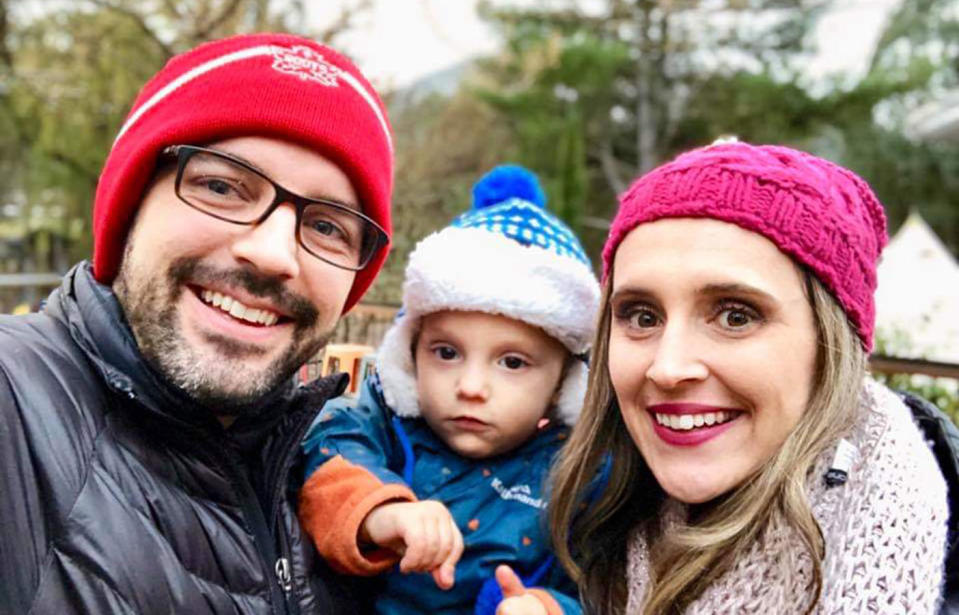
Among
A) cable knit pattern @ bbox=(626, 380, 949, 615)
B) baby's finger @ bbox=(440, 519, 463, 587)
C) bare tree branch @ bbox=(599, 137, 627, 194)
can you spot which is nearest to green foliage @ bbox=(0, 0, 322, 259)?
baby's finger @ bbox=(440, 519, 463, 587)

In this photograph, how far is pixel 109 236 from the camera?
1612mm

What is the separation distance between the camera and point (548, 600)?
171 centimetres

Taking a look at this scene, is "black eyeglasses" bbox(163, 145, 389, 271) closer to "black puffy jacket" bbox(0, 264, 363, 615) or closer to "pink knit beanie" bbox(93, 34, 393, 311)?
"pink knit beanie" bbox(93, 34, 393, 311)

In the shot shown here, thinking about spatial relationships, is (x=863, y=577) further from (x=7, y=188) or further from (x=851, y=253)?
(x=7, y=188)

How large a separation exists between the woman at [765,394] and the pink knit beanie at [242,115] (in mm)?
633

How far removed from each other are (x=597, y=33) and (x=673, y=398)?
57.3 ft

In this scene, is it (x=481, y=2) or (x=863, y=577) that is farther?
(x=481, y=2)

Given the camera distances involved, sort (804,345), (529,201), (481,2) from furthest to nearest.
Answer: (481,2)
(529,201)
(804,345)

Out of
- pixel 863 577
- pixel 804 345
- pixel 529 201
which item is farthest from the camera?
pixel 529 201

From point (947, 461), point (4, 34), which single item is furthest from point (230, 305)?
point (4, 34)

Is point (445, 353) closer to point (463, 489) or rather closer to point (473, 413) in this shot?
point (473, 413)

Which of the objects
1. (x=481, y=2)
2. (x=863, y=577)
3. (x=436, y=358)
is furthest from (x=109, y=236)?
(x=481, y=2)

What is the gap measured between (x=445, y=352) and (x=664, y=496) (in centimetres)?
71

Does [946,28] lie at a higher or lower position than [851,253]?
higher
